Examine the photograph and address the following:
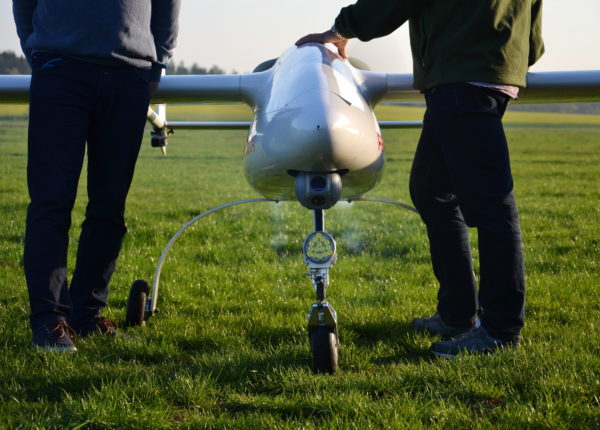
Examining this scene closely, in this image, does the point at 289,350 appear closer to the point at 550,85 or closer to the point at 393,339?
the point at 393,339

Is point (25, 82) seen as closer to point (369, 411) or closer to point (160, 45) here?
point (160, 45)

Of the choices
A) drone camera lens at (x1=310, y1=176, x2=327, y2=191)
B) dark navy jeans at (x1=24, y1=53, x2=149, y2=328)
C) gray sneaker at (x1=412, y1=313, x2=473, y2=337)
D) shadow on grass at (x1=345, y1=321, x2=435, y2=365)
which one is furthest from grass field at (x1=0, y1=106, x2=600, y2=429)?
drone camera lens at (x1=310, y1=176, x2=327, y2=191)

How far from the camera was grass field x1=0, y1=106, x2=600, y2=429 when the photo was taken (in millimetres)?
2582

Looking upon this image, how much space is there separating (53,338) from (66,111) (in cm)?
117

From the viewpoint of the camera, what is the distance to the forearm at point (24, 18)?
3.61 metres

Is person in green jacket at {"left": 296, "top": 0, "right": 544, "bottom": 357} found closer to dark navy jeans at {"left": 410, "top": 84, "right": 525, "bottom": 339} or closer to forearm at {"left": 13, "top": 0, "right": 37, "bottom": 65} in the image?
dark navy jeans at {"left": 410, "top": 84, "right": 525, "bottom": 339}

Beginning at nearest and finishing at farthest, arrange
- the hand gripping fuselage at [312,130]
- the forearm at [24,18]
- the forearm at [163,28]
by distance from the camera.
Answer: the hand gripping fuselage at [312,130], the forearm at [24,18], the forearm at [163,28]

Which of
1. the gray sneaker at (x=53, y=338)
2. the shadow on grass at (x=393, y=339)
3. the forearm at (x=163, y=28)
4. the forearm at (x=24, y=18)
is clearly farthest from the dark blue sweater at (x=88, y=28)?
the shadow on grass at (x=393, y=339)

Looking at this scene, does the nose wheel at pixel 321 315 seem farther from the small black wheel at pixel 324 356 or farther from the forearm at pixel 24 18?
the forearm at pixel 24 18

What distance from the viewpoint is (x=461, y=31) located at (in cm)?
315

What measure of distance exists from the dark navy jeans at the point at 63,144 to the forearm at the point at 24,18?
0.65 feet

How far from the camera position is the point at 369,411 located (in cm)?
259

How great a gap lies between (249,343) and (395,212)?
622 centimetres

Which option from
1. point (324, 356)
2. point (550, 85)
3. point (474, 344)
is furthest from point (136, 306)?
point (550, 85)
